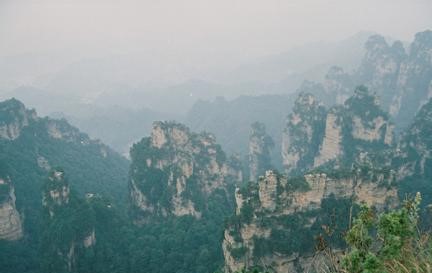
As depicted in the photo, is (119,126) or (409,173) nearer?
(409,173)

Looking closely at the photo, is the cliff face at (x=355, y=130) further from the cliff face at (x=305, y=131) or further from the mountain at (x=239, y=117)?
the mountain at (x=239, y=117)

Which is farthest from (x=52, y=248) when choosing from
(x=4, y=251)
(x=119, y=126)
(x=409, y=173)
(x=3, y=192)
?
(x=119, y=126)

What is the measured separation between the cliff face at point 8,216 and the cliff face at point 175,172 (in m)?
13.0

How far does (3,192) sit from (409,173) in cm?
3850

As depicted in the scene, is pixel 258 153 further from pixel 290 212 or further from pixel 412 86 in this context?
pixel 290 212

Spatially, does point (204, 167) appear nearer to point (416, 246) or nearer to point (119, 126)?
point (416, 246)

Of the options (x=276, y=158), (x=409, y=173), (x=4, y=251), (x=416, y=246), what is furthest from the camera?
(x=276, y=158)

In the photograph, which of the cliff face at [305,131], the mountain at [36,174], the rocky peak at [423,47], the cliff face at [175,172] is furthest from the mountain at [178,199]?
the rocky peak at [423,47]

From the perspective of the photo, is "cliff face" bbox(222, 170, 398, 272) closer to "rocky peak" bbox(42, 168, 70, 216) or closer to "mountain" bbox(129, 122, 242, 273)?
"mountain" bbox(129, 122, 242, 273)

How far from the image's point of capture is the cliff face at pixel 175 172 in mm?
48219

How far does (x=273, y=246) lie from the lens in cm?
3491

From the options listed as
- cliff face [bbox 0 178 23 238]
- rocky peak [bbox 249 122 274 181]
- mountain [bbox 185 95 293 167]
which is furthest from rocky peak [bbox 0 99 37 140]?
mountain [bbox 185 95 293 167]

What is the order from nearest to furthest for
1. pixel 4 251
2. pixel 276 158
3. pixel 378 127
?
1. pixel 4 251
2. pixel 378 127
3. pixel 276 158

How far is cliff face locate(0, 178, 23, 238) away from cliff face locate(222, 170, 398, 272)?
1844 centimetres
